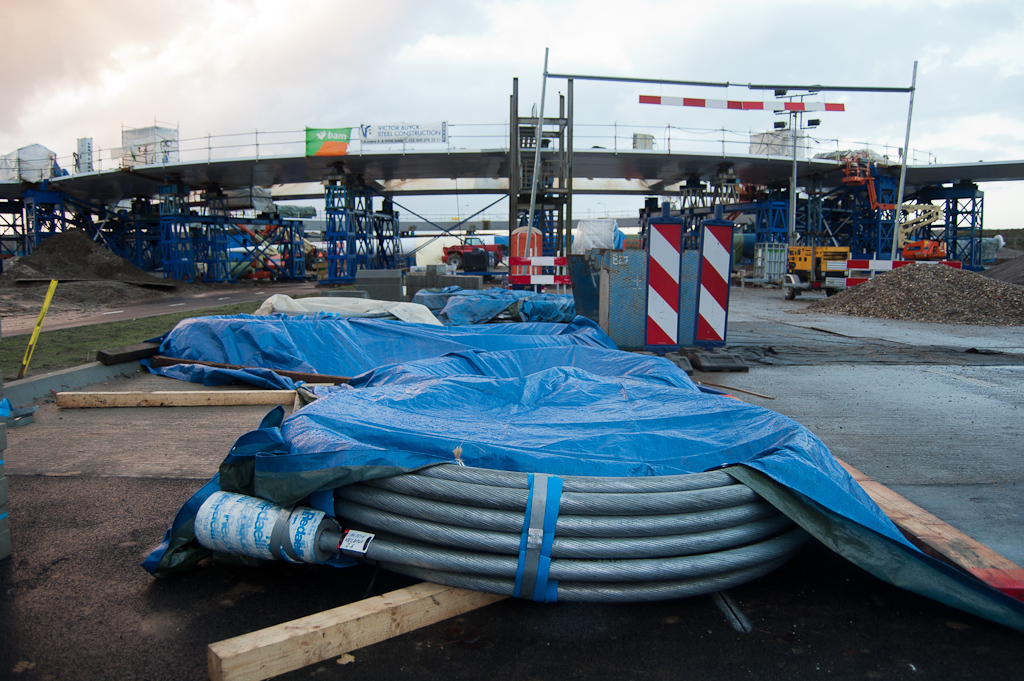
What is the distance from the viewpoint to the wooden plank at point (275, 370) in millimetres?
5570

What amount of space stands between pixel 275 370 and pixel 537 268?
7484 mm

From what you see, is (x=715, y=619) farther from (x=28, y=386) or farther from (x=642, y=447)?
(x=28, y=386)

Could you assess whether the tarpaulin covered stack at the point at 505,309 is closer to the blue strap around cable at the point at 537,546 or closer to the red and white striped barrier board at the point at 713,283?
the red and white striped barrier board at the point at 713,283

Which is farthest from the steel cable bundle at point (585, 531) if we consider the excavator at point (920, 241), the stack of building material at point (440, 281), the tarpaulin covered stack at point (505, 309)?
the excavator at point (920, 241)

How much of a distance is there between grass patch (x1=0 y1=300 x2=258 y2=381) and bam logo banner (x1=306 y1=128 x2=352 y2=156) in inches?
739

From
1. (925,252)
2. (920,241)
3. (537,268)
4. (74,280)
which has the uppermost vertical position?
(920,241)

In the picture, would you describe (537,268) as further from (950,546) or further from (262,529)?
(262,529)

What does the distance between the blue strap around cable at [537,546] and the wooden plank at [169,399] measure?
3.45 m

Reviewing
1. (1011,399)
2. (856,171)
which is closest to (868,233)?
(856,171)

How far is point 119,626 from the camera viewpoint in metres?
2.04

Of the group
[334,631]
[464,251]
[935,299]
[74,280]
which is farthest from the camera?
[464,251]

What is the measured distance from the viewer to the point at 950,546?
2.29 meters

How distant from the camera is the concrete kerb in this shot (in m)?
5.01

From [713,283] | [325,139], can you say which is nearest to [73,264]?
[325,139]
